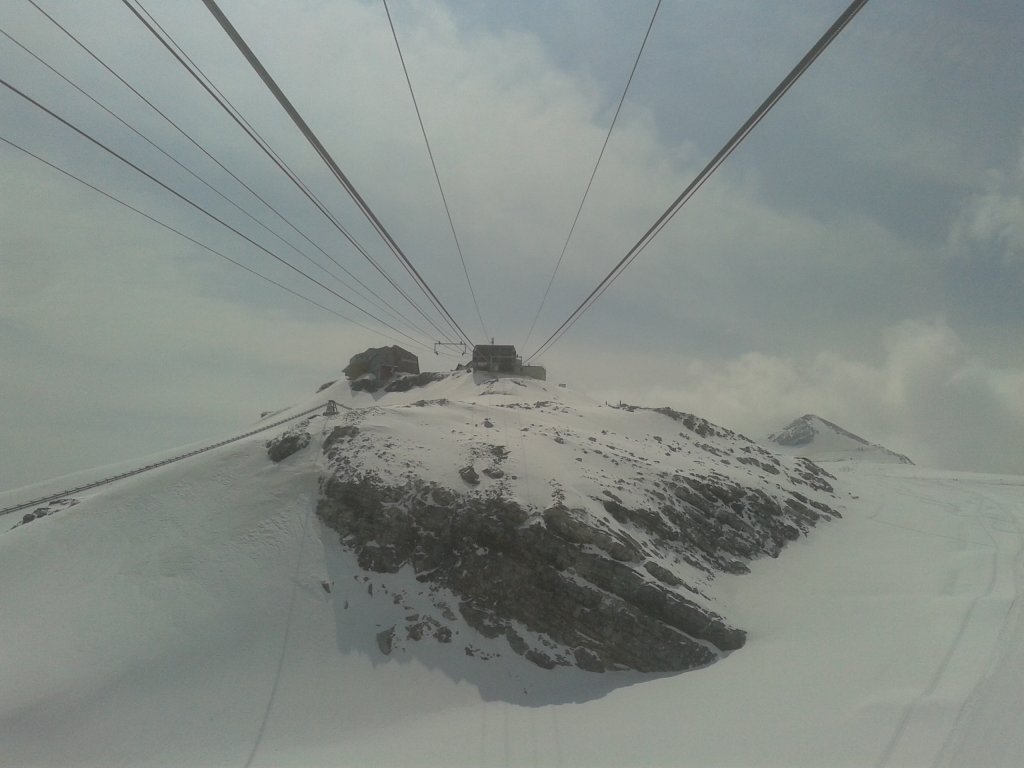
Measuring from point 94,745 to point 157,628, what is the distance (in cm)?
336

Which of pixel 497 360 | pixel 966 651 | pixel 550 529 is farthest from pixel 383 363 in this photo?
pixel 966 651

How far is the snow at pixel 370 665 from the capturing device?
1000 cm

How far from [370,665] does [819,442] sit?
497 ft

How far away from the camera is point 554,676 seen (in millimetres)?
13922

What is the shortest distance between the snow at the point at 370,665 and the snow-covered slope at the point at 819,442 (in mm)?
115801

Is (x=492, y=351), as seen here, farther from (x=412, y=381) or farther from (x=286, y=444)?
(x=286, y=444)

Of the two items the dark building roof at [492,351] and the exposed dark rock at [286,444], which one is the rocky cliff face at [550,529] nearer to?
the exposed dark rock at [286,444]

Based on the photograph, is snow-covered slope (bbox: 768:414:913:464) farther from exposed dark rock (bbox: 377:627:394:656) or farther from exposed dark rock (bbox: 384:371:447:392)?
exposed dark rock (bbox: 377:627:394:656)

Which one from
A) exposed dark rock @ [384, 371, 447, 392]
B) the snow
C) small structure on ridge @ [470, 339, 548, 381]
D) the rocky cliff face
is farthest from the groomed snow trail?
exposed dark rock @ [384, 371, 447, 392]

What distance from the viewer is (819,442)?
5285 inches

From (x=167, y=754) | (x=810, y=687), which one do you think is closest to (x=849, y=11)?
(x=810, y=687)

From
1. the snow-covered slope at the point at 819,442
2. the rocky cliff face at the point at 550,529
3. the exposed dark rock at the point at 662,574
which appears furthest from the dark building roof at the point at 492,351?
the snow-covered slope at the point at 819,442

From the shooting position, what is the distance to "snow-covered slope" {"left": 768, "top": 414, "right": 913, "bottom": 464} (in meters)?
117

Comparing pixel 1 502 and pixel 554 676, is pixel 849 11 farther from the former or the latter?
pixel 1 502
